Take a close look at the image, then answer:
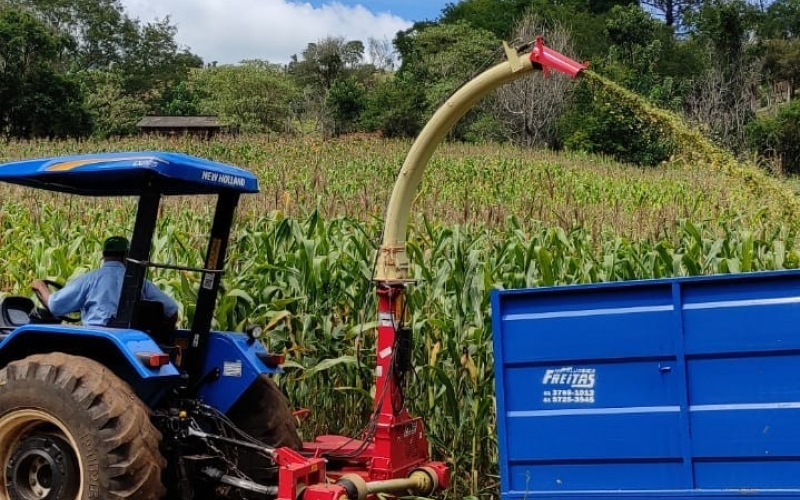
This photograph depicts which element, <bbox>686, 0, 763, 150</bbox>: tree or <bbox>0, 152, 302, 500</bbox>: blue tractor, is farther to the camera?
<bbox>686, 0, 763, 150</bbox>: tree

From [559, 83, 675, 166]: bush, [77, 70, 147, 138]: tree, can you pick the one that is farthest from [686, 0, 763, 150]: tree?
[77, 70, 147, 138]: tree

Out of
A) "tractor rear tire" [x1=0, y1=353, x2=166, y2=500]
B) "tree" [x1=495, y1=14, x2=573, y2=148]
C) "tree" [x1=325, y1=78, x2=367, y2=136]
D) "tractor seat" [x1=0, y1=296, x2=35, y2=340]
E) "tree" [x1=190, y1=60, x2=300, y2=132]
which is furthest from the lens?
"tree" [x1=190, y1=60, x2=300, y2=132]

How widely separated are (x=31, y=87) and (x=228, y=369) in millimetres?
30907

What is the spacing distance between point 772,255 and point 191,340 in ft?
13.4

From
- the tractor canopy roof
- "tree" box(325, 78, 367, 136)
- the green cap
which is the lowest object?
the green cap

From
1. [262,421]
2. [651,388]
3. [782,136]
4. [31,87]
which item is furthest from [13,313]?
[782,136]

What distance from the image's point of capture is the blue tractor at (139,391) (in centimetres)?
383

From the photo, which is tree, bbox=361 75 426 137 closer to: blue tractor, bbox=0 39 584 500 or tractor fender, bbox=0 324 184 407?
blue tractor, bbox=0 39 584 500

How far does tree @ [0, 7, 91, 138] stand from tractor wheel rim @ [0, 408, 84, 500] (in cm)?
2982

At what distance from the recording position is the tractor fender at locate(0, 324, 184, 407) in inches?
157

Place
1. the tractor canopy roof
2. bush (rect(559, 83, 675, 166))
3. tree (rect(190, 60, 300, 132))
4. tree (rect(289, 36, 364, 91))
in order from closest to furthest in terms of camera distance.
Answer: the tractor canopy roof
bush (rect(559, 83, 675, 166))
tree (rect(190, 60, 300, 132))
tree (rect(289, 36, 364, 91))

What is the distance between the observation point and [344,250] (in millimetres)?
6500

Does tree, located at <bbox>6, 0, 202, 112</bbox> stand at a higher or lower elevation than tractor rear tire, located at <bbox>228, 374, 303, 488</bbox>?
higher

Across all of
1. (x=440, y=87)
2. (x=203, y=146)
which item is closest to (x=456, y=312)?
(x=203, y=146)
